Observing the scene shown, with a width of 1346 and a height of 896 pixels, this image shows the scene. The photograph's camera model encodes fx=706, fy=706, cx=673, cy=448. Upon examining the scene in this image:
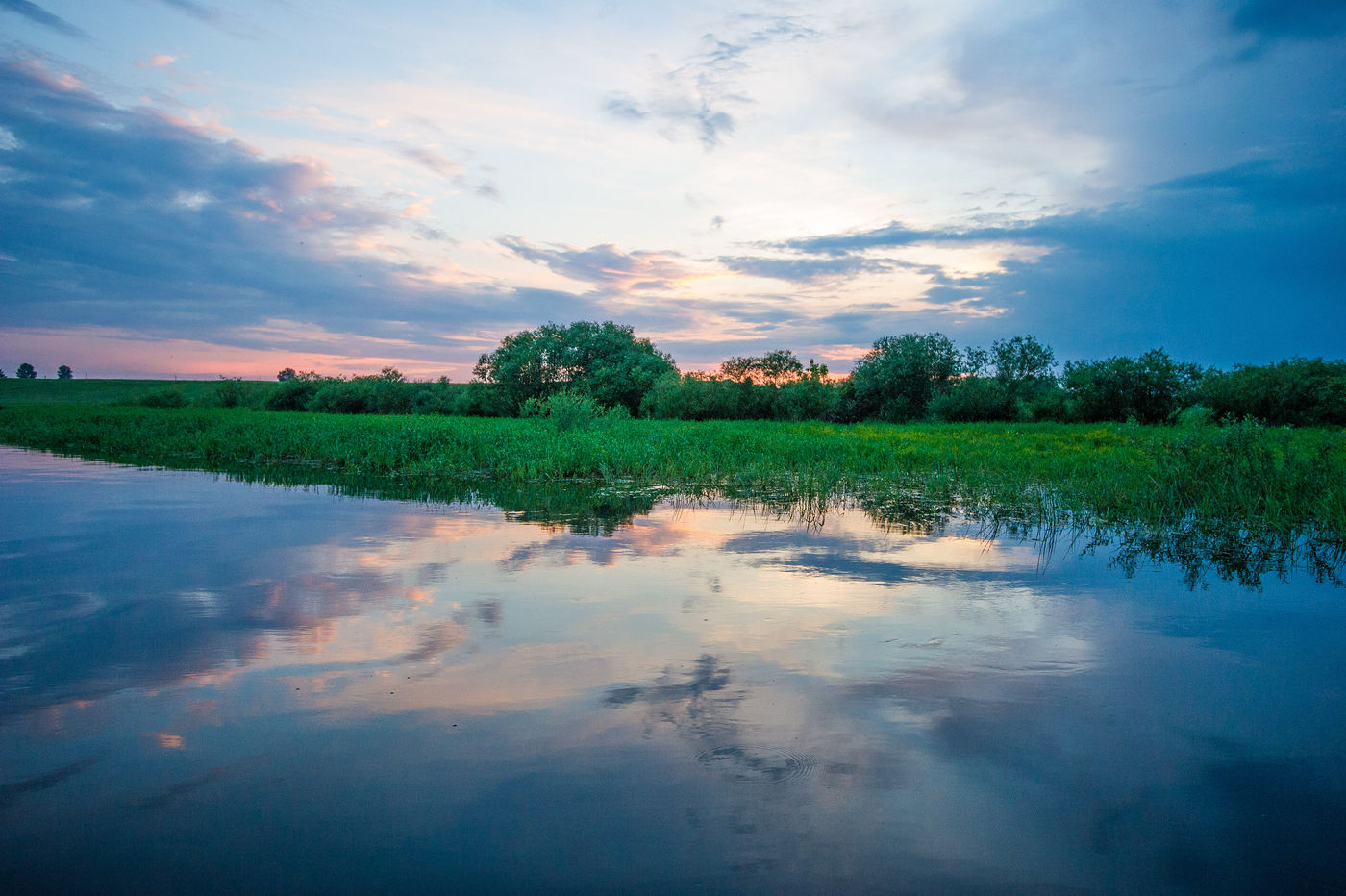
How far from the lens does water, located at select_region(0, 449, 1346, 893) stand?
302 cm

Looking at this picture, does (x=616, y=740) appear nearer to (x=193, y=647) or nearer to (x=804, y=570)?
(x=193, y=647)

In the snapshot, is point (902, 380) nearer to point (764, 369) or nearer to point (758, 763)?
point (764, 369)

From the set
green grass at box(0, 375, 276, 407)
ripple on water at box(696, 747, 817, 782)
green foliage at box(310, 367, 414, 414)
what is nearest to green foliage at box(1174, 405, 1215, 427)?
ripple on water at box(696, 747, 817, 782)

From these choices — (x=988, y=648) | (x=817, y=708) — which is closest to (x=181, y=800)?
(x=817, y=708)

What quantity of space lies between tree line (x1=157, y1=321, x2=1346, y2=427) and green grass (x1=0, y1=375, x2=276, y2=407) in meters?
3.87

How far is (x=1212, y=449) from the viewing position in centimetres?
1197

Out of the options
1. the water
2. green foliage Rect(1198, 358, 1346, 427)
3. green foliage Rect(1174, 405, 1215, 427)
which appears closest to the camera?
the water

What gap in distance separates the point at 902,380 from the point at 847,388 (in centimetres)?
334

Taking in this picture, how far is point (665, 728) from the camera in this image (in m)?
4.13

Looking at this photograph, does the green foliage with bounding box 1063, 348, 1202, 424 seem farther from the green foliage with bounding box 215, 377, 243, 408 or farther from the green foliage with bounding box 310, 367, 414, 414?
the green foliage with bounding box 215, 377, 243, 408

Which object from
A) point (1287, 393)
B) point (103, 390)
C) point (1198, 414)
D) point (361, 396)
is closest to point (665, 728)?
point (1198, 414)

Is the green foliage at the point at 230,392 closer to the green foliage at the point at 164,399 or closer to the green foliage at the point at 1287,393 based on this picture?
the green foliage at the point at 164,399

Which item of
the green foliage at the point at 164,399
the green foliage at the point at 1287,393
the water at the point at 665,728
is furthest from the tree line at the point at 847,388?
the water at the point at 665,728

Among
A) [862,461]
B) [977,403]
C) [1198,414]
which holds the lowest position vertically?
[862,461]
